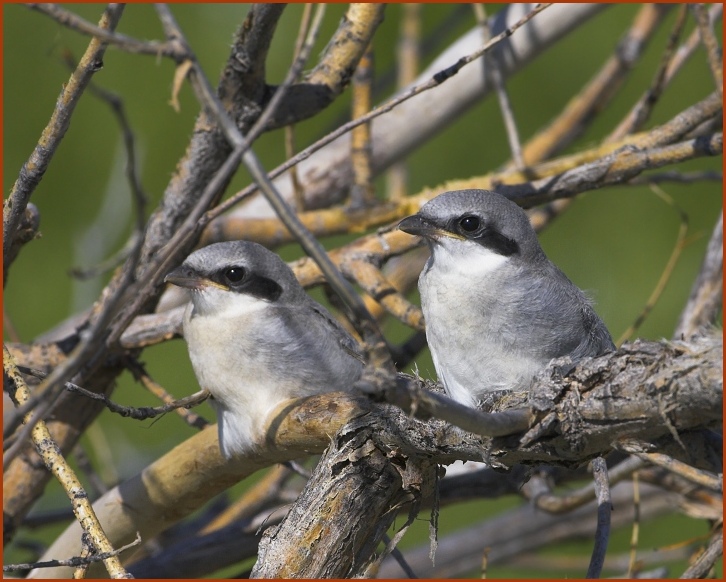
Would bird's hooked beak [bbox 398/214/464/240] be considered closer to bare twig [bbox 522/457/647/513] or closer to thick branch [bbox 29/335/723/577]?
thick branch [bbox 29/335/723/577]

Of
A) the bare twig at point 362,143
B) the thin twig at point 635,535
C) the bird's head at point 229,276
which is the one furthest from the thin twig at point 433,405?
the bare twig at point 362,143

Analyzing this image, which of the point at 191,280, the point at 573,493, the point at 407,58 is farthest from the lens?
the point at 407,58

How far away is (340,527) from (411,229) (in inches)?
34.5

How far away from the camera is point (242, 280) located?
113 inches

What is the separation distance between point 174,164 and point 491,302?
264cm

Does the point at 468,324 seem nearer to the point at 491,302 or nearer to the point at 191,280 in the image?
the point at 491,302

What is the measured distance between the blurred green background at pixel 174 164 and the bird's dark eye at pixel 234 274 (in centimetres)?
168

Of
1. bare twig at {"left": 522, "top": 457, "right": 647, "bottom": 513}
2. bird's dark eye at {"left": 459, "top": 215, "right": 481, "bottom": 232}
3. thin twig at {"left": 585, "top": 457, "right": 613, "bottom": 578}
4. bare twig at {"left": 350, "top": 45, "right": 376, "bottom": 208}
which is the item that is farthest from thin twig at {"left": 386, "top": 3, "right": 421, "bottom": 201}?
thin twig at {"left": 585, "top": 457, "right": 613, "bottom": 578}

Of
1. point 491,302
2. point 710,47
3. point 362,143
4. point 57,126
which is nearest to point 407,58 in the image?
point 362,143

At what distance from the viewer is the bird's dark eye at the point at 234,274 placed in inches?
113

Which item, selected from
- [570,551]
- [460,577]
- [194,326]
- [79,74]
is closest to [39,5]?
[79,74]

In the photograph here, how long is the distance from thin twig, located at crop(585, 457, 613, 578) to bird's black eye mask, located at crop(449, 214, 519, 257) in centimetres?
62

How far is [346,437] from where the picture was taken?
2.12 metres

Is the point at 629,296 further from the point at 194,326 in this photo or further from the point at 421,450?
the point at 421,450
